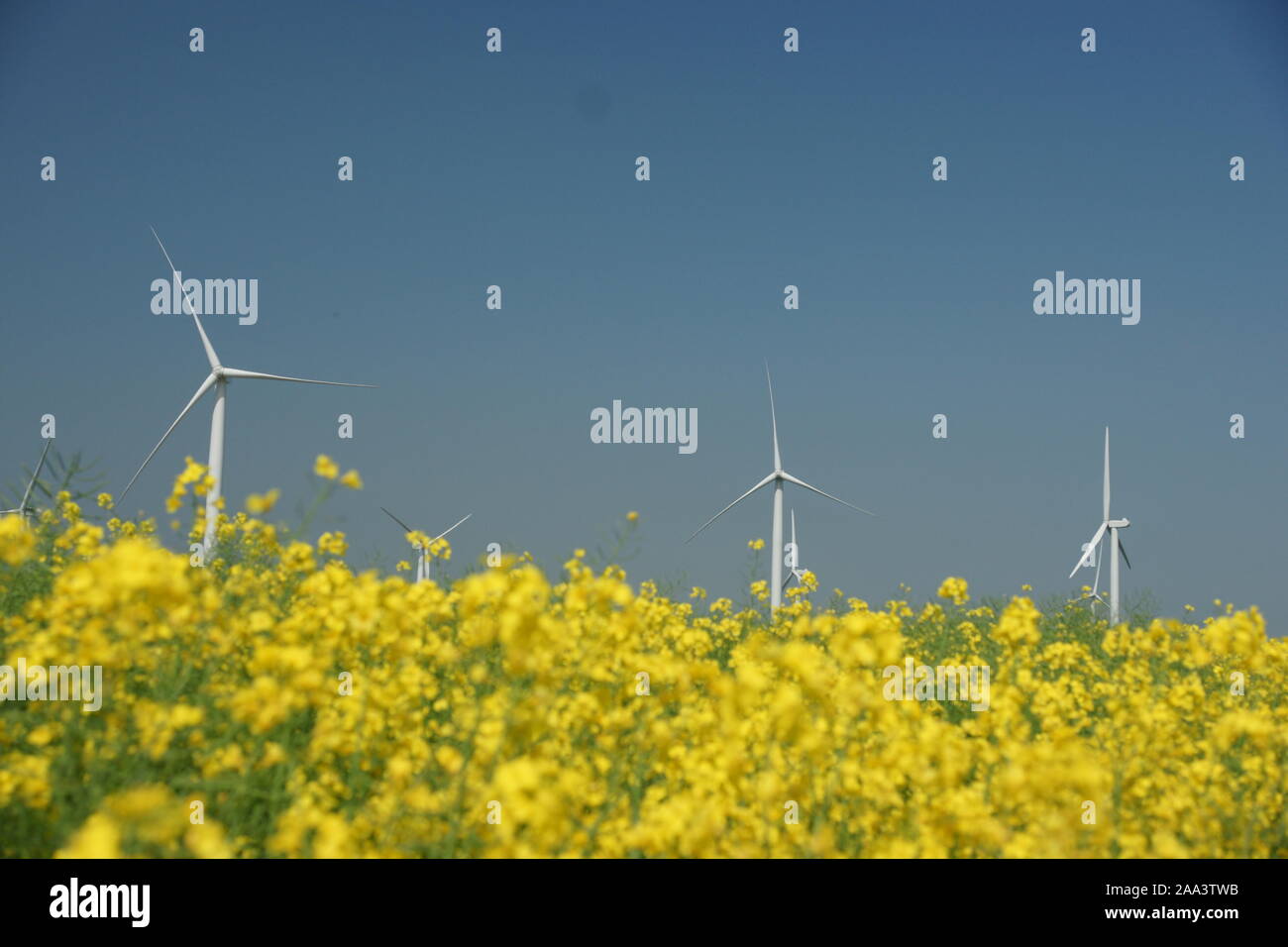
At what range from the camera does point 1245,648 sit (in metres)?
6.68

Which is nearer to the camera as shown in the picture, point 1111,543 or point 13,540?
point 13,540

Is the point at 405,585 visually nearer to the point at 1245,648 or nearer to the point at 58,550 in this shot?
the point at 58,550

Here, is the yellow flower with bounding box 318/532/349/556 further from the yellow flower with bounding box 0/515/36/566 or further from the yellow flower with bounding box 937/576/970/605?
the yellow flower with bounding box 937/576/970/605

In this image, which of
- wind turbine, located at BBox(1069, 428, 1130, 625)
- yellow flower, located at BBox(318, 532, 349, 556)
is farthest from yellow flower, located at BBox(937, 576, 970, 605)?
wind turbine, located at BBox(1069, 428, 1130, 625)

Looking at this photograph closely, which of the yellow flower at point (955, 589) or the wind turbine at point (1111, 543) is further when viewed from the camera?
the wind turbine at point (1111, 543)

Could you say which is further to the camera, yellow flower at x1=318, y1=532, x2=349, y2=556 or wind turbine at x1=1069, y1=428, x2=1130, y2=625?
wind turbine at x1=1069, y1=428, x2=1130, y2=625

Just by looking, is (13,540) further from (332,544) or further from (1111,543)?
(1111,543)

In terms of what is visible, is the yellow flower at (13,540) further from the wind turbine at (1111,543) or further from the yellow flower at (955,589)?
the wind turbine at (1111,543)

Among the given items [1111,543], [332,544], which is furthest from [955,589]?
[1111,543]

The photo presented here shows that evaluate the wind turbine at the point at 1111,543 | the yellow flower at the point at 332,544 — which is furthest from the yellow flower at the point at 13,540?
the wind turbine at the point at 1111,543

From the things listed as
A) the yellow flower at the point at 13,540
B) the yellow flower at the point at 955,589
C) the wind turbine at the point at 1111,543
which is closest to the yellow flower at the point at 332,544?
the yellow flower at the point at 13,540

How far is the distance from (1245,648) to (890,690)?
119 inches

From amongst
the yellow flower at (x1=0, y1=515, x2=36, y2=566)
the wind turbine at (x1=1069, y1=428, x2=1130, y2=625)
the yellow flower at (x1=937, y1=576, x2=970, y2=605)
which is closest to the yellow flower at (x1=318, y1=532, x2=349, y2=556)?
the yellow flower at (x1=0, y1=515, x2=36, y2=566)
